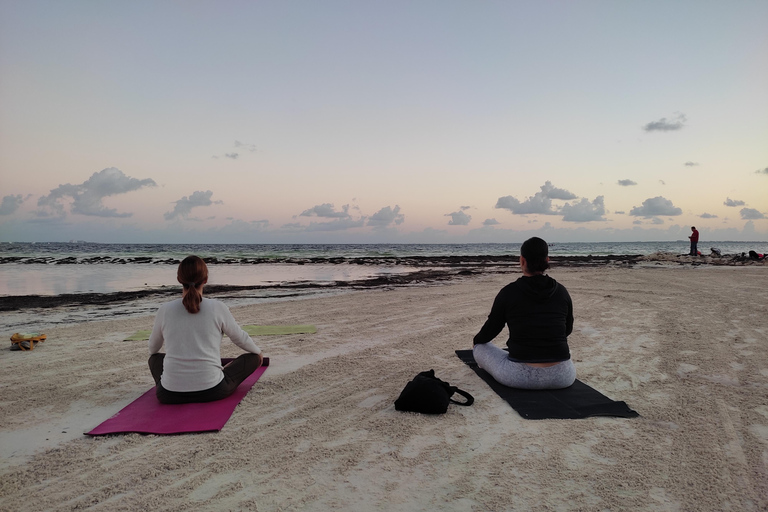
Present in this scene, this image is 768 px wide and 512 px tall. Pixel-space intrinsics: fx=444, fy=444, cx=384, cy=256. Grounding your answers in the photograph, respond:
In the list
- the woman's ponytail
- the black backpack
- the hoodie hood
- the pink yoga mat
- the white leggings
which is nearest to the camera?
the pink yoga mat

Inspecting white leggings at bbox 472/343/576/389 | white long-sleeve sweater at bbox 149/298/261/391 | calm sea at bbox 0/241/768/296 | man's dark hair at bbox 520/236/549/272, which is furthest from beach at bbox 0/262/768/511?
calm sea at bbox 0/241/768/296

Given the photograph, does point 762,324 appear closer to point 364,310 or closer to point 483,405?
point 483,405

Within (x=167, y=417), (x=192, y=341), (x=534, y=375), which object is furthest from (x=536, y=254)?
(x=167, y=417)

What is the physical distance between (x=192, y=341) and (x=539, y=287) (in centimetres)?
312

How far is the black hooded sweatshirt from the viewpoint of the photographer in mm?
4070

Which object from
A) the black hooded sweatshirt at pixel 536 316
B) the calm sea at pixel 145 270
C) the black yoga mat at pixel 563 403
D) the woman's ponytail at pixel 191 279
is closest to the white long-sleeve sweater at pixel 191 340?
the woman's ponytail at pixel 191 279

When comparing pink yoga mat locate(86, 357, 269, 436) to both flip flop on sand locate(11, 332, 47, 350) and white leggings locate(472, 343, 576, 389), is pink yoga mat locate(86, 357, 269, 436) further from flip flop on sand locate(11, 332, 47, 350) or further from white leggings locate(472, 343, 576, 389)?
flip flop on sand locate(11, 332, 47, 350)

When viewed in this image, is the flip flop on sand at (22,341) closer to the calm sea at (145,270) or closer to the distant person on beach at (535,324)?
the distant person on beach at (535,324)

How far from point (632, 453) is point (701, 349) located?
3.73m

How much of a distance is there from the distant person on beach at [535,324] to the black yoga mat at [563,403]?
3.8 inches

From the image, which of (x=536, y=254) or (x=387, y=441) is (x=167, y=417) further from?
(x=536, y=254)

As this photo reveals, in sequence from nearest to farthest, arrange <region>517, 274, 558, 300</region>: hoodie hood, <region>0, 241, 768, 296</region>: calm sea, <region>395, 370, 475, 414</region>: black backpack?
1. <region>395, 370, 475, 414</region>: black backpack
2. <region>517, 274, 558, 300</region>: hoodie hood
3. <region>0, 241, 768, 296</region>: calm sea

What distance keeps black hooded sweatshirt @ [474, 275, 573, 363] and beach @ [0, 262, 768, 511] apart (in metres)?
0.60

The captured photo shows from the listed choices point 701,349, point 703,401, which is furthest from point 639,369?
point 701,349
